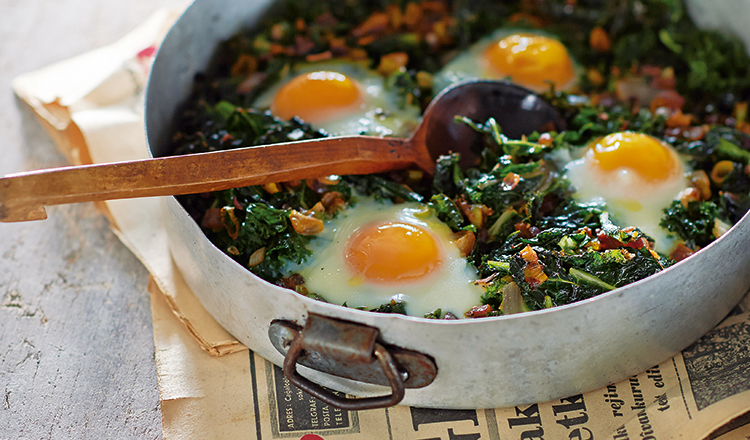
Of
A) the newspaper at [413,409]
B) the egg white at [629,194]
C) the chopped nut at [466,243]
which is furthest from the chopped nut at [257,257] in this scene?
the egg white at [629,194]

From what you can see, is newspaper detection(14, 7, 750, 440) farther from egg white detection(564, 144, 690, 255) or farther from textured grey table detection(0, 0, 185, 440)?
egg white detection(564, 144, 690, 255)

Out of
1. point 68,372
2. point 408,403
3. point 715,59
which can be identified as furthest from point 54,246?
point 715,59

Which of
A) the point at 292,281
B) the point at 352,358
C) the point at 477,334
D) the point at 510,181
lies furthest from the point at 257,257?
the point at 510,181

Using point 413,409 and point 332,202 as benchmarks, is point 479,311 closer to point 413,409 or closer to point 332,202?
point 413,409

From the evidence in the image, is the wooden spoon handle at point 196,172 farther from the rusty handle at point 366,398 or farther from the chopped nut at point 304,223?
the rusty handle at point 366,398

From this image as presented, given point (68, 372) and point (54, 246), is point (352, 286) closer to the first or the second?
point (68, 372)

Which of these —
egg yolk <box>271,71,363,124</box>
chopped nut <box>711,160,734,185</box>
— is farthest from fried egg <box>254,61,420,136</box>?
chopped nut <box>711,160,734,185</box>
